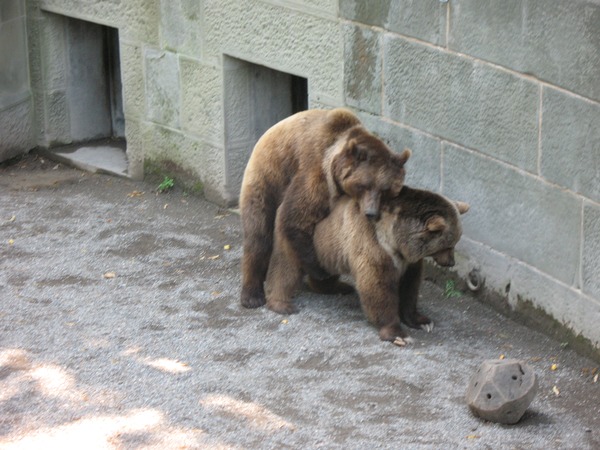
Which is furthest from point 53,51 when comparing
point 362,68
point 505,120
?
point 505,120

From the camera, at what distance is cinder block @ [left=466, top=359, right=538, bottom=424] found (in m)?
6.57

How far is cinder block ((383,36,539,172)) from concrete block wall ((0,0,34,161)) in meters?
4.11

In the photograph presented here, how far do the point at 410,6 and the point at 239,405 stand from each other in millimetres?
3041

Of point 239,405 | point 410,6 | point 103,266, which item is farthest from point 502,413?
point 103,266

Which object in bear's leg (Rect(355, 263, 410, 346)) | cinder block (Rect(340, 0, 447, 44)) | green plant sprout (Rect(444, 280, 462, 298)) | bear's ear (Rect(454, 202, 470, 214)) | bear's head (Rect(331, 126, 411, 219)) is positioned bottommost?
green plant sprout (Rect(444, 280, 462, 298))

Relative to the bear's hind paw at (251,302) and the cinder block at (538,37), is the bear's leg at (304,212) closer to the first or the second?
the bear's hind paw at (251,302)

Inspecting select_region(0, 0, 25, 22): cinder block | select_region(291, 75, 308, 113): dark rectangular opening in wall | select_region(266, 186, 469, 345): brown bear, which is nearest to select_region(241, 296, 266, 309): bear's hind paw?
select_region(266, 186, 469, 345): brown bear

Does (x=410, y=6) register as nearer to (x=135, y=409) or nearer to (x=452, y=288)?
(x=452, y=288)

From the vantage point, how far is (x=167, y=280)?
878cm

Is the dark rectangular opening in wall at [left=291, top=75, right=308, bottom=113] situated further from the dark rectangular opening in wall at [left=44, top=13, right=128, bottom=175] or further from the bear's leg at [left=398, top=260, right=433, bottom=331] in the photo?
the bear's leg at [left=398, top=260, right=433, bottom=331]

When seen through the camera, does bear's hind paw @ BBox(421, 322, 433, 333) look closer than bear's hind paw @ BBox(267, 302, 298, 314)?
Yes

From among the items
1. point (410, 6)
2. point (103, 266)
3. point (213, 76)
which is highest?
point (410, 6)

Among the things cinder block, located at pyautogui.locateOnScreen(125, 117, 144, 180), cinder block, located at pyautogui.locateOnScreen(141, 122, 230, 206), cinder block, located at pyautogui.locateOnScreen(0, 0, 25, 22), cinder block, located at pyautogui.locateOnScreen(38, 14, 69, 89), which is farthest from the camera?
cinder block, located at pyautogui.locateOnScreen(38, 14, 69, 89)

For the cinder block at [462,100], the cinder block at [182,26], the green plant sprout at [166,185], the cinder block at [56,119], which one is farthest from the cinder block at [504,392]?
the cinder block at [56,119]
